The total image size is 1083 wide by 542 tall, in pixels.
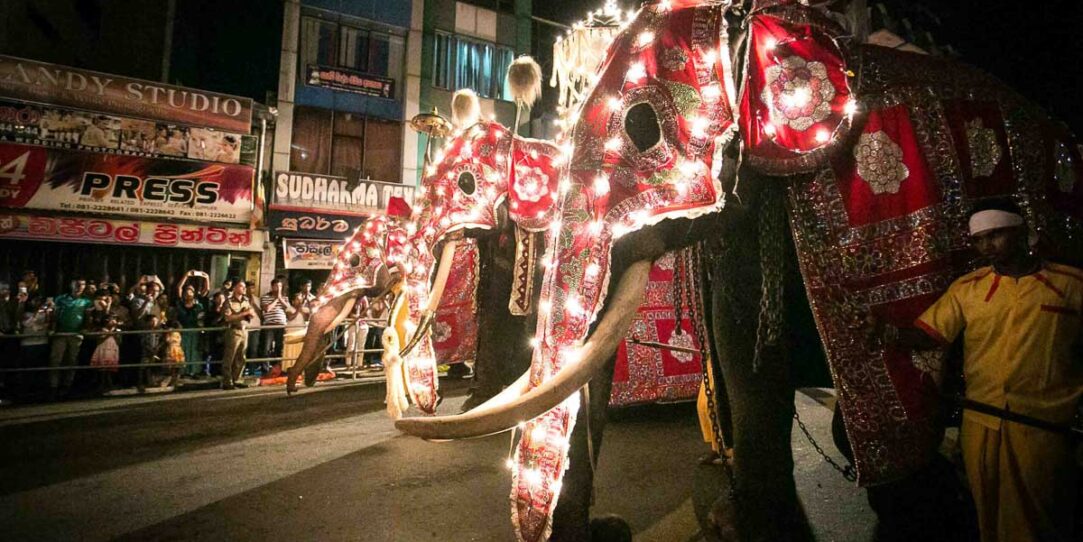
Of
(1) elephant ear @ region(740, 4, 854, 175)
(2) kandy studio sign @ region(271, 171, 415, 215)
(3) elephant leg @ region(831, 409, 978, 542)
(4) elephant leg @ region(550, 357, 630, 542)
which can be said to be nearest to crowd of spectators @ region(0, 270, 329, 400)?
(2) kandy studio sign @ region(271, 171, 415, 215)

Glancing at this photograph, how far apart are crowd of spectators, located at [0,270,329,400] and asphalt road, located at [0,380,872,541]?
6.07ft

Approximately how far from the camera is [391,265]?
5023 mm

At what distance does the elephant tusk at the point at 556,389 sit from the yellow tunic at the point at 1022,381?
1023mm

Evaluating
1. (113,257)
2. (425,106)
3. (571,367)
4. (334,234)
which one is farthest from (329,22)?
(571,367)

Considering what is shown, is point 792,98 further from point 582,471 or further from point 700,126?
point 582,471

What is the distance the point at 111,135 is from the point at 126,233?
193 centimetres

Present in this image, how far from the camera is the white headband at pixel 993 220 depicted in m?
1.70

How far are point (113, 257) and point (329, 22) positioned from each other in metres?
7.63

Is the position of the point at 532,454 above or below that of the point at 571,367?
below

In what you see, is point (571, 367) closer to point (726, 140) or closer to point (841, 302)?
point (726, 140)

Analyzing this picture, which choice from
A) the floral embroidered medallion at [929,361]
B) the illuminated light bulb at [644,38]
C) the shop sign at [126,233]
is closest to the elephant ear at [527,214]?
the illuminated light bulb at [644,38]

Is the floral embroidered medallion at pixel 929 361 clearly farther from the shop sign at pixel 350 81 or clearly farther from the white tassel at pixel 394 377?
the shop sign at pixel 350 81

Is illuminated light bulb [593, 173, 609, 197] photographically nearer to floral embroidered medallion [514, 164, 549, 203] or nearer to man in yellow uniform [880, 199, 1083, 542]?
man in yellow uniform [880, 199, 1083, 542]

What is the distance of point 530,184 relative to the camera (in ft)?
12.2
